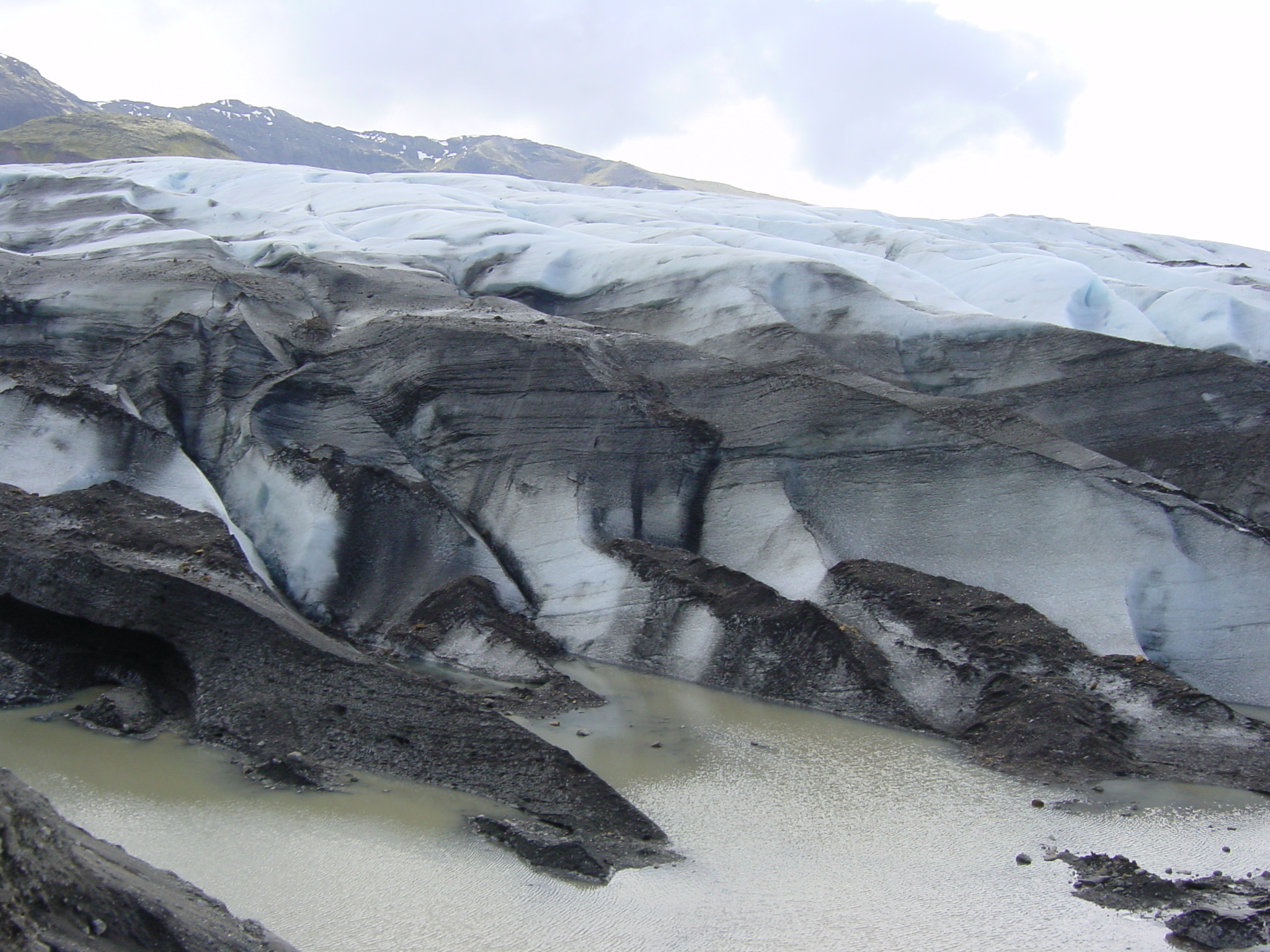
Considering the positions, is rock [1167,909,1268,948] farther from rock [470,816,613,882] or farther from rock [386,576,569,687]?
rock [386,576,569,687]

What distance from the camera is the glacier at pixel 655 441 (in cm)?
1007

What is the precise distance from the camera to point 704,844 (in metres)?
6.51

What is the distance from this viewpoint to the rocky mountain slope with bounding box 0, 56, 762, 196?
5703 cm

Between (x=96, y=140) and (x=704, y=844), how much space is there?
4208 cm

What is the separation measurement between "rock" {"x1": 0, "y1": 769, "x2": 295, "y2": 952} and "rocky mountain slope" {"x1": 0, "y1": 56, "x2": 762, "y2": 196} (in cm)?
5289

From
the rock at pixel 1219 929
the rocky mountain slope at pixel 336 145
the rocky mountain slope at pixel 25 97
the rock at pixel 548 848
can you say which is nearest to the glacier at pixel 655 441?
the rock at pixel 548 848

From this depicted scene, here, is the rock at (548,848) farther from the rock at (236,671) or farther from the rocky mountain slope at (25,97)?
the rocky mountain slope at (25,97)

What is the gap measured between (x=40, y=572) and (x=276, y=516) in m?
2.71

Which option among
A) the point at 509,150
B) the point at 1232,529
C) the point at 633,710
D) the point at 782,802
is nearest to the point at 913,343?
the point at 1232,529

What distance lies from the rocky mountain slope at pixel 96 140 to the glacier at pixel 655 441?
26.3 m

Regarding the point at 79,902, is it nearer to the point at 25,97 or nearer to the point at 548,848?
the point at 548,848

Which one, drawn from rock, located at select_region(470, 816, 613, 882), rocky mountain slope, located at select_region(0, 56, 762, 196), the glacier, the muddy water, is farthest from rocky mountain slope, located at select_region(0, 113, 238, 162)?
rock, located at select_region(470, 816, 613, 882)

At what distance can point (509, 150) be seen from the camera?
7100 centimetres

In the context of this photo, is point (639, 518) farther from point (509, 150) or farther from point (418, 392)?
point (509, 150)
